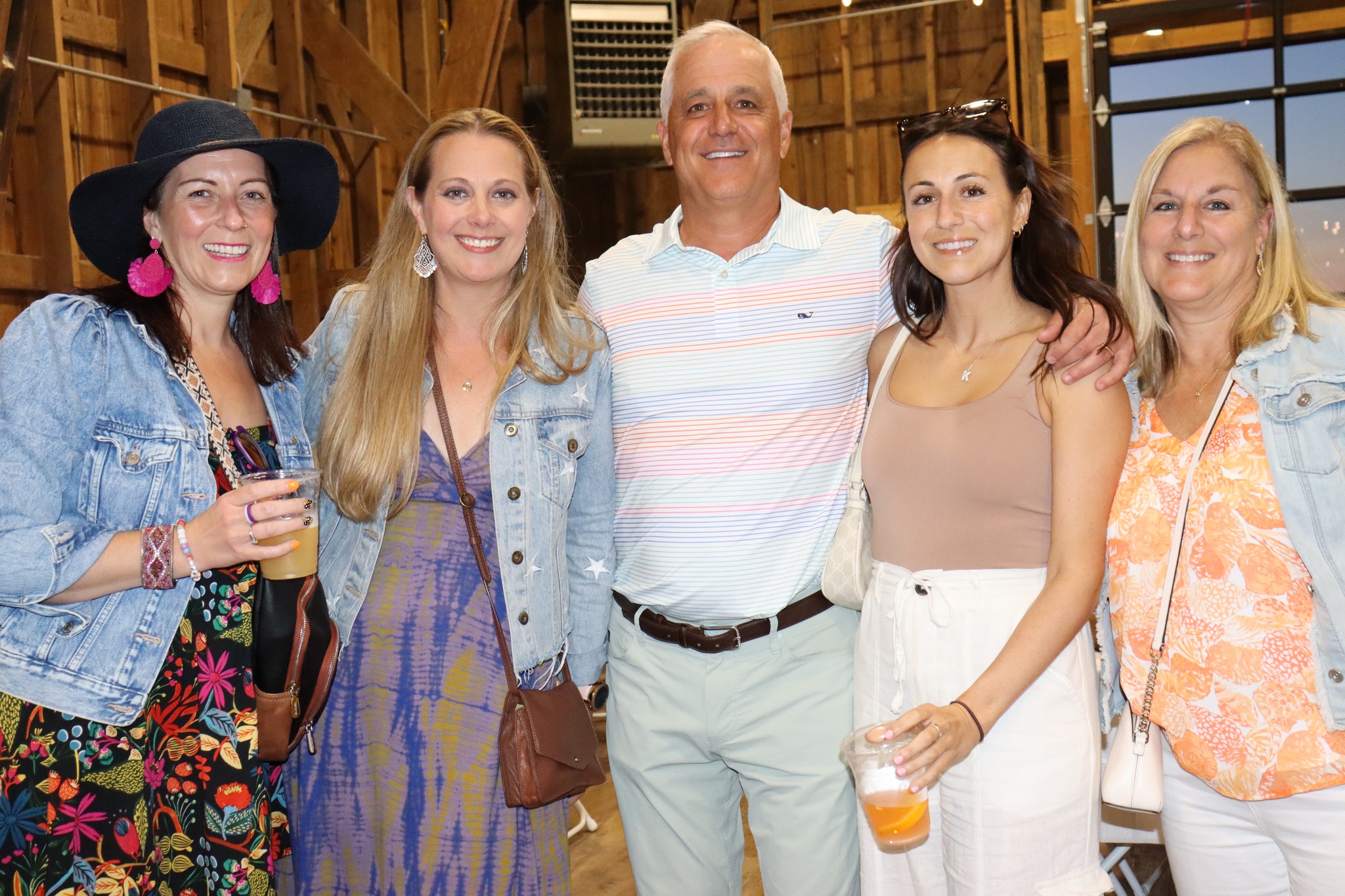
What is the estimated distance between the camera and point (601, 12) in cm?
586

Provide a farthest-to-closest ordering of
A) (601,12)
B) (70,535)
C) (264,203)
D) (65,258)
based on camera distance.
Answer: (601,12) → (65,258) → (264,203) → (70,535)

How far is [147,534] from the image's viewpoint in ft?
5.85

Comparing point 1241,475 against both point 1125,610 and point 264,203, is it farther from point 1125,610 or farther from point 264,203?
point 264,203

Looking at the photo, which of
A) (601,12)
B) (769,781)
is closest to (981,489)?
(769,781)

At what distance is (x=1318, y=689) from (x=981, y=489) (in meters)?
0.59

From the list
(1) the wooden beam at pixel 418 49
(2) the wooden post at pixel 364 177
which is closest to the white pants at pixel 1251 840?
(2) the wooden post at pixel 364 177

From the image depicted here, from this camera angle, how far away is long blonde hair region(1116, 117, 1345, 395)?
1868 millimetres

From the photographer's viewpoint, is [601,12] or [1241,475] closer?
[1241,475]

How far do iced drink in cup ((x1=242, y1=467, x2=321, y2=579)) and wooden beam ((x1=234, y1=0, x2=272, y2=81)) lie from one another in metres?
4.02

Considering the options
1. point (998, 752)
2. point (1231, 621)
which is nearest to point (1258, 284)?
point (1231, 621)

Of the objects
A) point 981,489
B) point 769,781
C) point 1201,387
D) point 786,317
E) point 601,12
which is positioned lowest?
point 769,781

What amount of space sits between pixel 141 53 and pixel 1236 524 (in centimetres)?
451

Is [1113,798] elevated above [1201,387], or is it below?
below

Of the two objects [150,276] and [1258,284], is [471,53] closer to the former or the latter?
[150,276]
